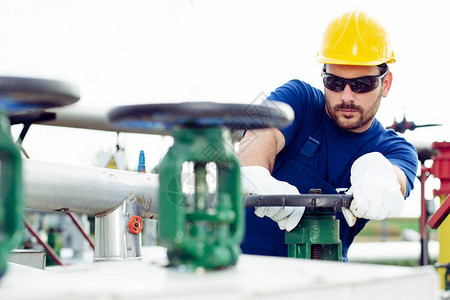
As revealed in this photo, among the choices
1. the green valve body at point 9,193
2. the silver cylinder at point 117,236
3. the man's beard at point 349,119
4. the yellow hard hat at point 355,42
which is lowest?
the silver cylinder at point 117,236

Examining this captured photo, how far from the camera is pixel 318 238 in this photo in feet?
5.33

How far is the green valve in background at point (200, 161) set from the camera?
778mm

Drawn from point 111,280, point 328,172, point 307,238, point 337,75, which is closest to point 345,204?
point 307,238

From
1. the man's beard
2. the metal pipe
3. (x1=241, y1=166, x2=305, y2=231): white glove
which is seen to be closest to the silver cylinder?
the metal pipe

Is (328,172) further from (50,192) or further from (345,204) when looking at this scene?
(50,192)

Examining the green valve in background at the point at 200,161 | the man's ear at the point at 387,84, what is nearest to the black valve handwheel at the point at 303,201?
the green valve in background at the point at 200,161

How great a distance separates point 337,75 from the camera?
228cm

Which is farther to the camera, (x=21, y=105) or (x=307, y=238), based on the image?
(x=307, y=238)

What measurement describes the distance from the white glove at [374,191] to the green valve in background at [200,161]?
0.87 metres

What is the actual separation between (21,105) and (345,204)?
42.7 inches

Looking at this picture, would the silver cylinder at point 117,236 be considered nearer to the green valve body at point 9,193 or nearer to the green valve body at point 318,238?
the green valve body at point 318,238

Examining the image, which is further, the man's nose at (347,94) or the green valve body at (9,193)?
the man's nose at (347,94)

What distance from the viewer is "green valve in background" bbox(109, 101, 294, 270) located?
2.55ft

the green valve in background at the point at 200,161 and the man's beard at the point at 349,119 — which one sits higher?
the man's beard at the point at 349,119
